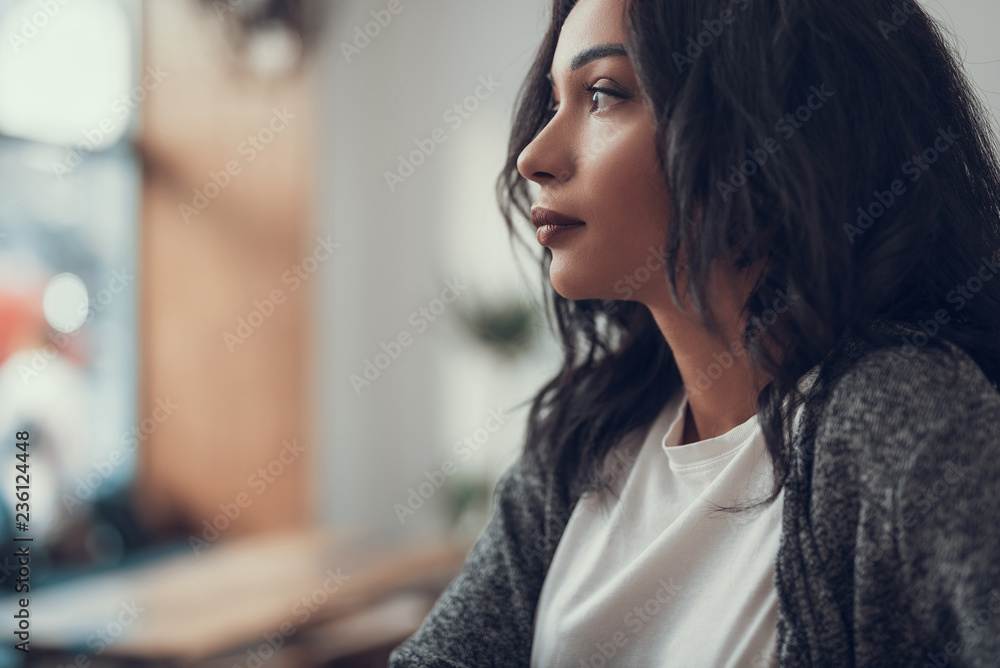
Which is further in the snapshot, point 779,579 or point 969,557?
point 779,579

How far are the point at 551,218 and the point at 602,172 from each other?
8 cm

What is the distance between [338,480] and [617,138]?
137 inches

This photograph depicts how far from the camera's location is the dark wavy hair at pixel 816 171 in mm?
773

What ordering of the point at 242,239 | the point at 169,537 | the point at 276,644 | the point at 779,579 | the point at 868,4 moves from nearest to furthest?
the point at 779,579, the point at 868,4, the point at 276,644, the point at 169,537, the point at 242,239

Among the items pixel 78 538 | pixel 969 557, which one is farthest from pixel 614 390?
pixel 78 538

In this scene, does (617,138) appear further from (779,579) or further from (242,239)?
(242,239)

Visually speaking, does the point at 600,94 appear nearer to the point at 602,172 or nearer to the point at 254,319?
the point at 602,172

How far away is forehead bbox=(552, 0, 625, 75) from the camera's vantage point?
896 mm

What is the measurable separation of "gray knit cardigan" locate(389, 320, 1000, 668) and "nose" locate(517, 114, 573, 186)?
342 mm

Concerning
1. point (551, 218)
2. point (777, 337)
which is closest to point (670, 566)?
point (777, 337)

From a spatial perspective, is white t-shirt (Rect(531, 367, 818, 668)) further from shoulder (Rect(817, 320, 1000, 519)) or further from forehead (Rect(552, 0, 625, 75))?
forehead (Rect(552, 0, 625, 75))

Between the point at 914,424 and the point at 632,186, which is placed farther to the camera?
the point at 632,186

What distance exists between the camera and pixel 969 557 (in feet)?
2.00

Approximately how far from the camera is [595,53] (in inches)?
35.7
